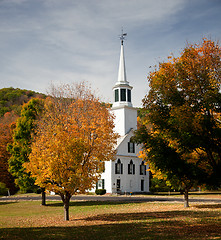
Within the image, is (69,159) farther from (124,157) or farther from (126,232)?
(124,157)

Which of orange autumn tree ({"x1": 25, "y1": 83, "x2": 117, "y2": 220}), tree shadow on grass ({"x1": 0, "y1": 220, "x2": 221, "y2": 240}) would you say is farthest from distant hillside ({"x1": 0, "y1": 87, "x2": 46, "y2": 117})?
tree shadow on grass ({"x1": 0, "y1": 220, "x2": 221, "y2": 240})

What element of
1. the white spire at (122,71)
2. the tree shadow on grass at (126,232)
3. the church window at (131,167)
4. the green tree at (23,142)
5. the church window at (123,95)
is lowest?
the tree shadow on grass at (126,232)

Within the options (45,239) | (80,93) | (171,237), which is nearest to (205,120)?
(171,237)

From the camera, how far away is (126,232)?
12.5m

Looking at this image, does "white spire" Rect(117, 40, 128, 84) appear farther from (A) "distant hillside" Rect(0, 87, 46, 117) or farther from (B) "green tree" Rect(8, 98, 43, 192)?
(A) "distant hillside" Rect(0, 87, 46, 117)

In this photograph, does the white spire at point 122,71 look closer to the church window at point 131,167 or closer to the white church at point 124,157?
the white church at point 124,157

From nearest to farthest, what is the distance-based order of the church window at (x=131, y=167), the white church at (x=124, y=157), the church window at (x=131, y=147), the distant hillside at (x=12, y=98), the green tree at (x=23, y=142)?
the green tree at (x=23, y=142)
the white church at (x=124, y=157)
the church window at (x=131, y=167)
the church window at (x=131, y=147)
the distant hillside at (x=12, y=98)

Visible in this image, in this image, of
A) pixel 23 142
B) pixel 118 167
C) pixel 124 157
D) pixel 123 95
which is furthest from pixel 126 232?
pixel 123 95

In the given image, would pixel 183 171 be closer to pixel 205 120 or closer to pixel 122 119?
pixel 205 120

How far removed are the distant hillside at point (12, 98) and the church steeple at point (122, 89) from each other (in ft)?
99.0

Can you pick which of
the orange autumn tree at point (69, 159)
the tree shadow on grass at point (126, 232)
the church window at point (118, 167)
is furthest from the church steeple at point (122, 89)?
the tree shadow on grass at point (126, 232)

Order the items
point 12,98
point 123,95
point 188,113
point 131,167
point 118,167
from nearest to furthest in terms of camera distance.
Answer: point 188,113, point 118,167, point 131,167, point 123,95, point 12,98

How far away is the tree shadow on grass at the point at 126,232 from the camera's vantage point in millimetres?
11441

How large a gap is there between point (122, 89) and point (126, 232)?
3436cm
